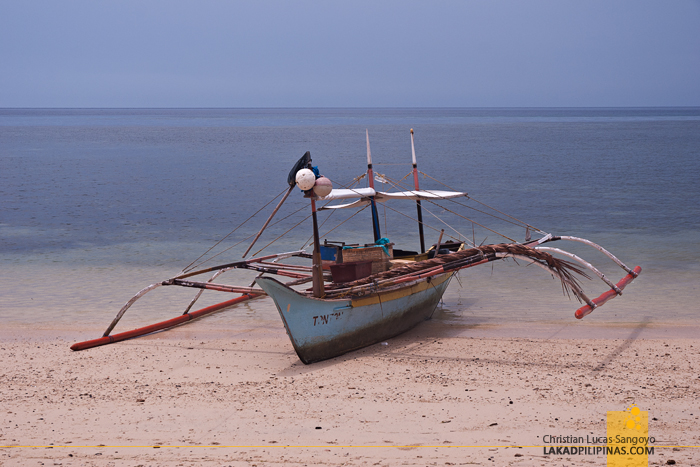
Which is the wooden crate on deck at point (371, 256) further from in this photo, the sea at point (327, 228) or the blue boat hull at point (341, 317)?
the sea at point (327, 228)

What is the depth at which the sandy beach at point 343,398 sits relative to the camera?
6.34 metres

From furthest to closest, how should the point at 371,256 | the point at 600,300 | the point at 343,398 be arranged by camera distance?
the point at 371,256 → the point at 600,300 → the point at 343,398

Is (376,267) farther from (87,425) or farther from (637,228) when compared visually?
(637,228)

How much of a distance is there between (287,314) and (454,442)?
3157mm

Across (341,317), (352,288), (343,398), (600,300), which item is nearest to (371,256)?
(352,288)

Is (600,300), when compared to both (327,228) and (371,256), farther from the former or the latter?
(327,228)

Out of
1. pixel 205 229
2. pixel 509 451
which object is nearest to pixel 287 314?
pixel 509 451

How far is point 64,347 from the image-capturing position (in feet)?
34.0

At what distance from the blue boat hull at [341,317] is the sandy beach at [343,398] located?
24 centimetres

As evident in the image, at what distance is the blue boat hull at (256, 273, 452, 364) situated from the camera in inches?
345

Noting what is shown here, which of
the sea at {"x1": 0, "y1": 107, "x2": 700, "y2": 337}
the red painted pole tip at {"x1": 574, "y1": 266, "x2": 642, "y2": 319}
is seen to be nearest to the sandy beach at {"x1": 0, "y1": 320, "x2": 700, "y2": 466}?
the red painted pole tip at {"x1": 574, "y1": 266, "x2": 642, "y2": 319}

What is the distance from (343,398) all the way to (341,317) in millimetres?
1704

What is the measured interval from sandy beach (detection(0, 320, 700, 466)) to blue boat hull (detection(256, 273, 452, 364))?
24cm

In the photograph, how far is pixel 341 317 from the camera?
30.9 feet
